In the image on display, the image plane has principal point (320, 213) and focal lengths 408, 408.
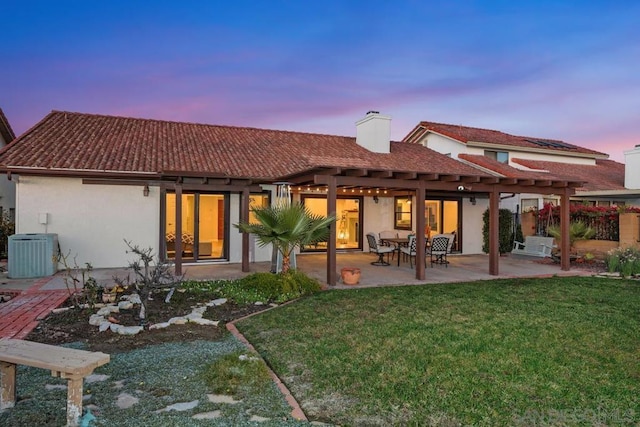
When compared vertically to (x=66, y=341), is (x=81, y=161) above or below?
above

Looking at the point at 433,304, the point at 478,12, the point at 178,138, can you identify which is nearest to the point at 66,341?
the point at 433,304

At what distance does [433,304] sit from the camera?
309 inches

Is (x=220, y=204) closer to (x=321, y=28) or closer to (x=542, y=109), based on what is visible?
(x=321, y=28)

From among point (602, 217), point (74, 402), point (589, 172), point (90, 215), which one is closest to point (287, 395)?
point (74, 402)

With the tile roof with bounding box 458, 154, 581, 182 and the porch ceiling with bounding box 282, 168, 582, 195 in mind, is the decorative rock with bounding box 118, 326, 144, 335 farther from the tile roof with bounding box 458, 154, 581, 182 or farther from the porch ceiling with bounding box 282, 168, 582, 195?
the tile roof with bounding box 458, 154, 581, 182

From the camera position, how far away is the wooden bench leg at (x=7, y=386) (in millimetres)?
3559

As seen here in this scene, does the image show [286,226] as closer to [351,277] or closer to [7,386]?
[351,277]

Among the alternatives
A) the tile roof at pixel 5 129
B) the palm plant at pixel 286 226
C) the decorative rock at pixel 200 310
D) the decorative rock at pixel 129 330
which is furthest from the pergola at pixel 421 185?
the tile roof at pixel 5 129

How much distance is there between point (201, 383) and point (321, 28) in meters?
13.1

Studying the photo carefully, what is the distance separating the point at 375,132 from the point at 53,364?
1503 centimetres

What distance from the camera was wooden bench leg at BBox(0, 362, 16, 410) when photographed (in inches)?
140

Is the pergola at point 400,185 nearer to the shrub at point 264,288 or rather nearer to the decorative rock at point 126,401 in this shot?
the shrub at point 264,288

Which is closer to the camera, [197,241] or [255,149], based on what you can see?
[197,241]

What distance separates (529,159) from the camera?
21859 millimetres
